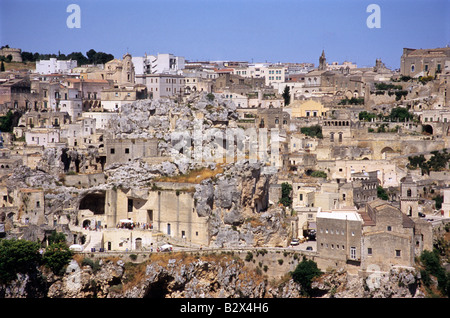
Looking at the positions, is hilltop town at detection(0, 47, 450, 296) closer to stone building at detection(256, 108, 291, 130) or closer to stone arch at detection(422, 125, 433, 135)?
stone building at detection(256, 108, 291, 130)

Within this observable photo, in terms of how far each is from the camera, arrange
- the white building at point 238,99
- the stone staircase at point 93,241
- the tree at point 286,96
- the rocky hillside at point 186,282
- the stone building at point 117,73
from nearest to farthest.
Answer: the rocky hillside at point 186,282 < the stone staircase at point 93,241 < the white building at point 238,99 < the stone building at point 117,73 < the tree at point 286,96

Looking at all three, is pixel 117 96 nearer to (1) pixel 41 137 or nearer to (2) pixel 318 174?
(1) pixel 41 137

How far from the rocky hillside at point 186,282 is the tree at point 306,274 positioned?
0.31 m

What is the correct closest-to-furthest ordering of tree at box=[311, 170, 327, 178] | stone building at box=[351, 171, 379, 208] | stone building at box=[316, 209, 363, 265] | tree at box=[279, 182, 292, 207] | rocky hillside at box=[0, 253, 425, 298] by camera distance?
rocky hillside at box=[0, 253, 425, 298] < stone building at box=[316, 209, 363, 265] < stone building at box=[351, 171, 379, 208] < tree at box=[279, 182, 292, 207] < tree at box=[311, 170, 327, 178]

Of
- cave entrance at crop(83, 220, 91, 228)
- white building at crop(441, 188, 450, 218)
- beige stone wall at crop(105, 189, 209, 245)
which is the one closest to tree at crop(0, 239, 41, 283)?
cave entrance at crop(83, 220, 91, 228)

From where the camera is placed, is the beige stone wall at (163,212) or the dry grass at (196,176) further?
the dry grass at (196,176)

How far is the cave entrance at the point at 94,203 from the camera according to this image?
1706 inches

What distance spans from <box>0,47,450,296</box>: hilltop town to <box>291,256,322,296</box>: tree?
53 cm

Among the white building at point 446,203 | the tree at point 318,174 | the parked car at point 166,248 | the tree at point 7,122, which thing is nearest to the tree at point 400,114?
the tree at point 318,174

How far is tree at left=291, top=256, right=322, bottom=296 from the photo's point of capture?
126 ft

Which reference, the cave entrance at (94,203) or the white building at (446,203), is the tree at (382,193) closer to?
the white building at (446,203)

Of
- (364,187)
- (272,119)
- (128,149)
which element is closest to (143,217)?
(128,149)
